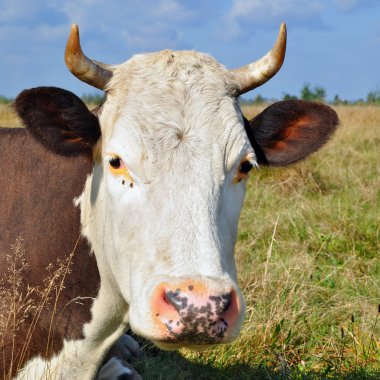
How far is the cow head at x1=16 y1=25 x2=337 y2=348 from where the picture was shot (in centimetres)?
348

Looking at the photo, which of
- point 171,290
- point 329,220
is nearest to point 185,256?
point 171,290

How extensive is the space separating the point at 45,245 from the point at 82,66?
113 centimetres

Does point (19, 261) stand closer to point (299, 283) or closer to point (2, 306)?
point (2, 306)

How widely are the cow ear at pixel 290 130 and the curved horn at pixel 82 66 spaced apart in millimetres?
916

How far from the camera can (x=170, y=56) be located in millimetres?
→ 4387

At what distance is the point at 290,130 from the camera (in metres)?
4.82

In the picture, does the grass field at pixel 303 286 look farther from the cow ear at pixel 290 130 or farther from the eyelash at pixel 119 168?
the eyelash at pixel 119 168

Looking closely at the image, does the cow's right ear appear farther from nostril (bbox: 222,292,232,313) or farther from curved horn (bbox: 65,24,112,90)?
nostril (bbox: 222,292,232,313)

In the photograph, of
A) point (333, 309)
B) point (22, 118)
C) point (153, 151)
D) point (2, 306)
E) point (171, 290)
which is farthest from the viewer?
point (333, 309)

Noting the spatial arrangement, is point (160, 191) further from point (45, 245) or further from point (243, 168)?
point (45, 245)

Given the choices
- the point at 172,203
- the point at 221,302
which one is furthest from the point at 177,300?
the point at 172,203

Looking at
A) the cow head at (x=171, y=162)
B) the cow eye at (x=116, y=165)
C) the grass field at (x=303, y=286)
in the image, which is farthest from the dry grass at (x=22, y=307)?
the grass field at (x=303, y=286)

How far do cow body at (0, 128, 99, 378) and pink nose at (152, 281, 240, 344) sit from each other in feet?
3.68

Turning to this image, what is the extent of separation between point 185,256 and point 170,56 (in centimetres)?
136
